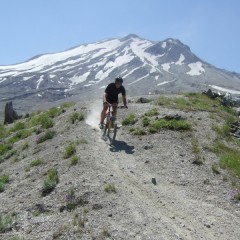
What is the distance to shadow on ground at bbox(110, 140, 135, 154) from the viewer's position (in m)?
19.9

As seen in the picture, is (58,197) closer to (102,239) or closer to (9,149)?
(102,239)

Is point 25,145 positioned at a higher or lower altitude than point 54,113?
lower

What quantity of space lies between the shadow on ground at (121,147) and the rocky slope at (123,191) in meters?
0.05

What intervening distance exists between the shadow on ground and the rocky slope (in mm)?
47

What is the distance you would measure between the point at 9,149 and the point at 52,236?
1257 centimetres

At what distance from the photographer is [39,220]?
13336 millimetres

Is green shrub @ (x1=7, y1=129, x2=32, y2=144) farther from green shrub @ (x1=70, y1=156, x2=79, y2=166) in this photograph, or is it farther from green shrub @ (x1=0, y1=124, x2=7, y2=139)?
green shrub @ (x1=70, y1=156, x2=79, y2=166)

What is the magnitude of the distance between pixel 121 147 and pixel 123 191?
591 cm

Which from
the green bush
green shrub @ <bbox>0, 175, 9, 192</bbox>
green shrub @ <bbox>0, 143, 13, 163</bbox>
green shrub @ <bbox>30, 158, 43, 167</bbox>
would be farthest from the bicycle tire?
the green bush

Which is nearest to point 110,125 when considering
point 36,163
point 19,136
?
point 36,163

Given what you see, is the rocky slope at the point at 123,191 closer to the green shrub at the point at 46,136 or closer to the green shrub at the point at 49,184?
the green shrub at the point at 49,184

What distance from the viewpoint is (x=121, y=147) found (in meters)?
20.5

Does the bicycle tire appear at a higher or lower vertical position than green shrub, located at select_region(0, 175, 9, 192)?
higher

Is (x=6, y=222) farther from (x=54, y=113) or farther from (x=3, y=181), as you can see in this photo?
(x=54, y=113)
